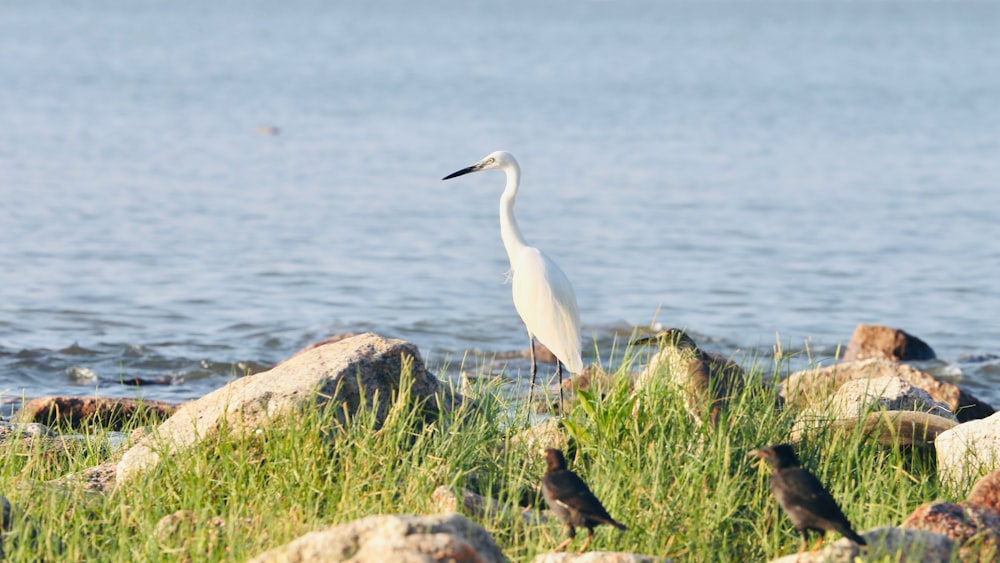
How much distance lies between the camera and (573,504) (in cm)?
439

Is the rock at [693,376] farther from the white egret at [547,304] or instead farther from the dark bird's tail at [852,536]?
the dark bird's tail at [852,536]

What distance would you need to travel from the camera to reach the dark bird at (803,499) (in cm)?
422

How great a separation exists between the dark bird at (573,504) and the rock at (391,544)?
0.50 meters

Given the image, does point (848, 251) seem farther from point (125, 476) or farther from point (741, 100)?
point (741, 100)

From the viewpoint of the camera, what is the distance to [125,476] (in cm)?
534

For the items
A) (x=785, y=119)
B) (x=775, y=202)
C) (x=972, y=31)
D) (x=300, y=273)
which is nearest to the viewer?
(x=300, y=273)

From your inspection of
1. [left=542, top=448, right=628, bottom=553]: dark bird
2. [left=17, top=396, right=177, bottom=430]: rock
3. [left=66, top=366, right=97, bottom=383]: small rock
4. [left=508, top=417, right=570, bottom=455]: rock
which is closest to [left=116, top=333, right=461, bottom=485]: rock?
[left=508, top=417, right=570, bottom=455]: rock

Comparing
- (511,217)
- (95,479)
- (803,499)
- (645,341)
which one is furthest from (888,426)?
(95,479)

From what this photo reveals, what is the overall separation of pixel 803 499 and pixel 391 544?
1.44 m

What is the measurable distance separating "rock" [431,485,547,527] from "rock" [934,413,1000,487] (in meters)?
2.06

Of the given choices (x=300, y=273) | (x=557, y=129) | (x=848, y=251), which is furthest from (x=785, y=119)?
(x=300, y=273)

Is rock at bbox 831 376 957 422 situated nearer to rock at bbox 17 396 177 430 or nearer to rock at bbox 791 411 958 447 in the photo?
rock at bbox 791 411 958 447

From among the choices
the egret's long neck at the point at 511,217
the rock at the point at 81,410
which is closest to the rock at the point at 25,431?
the rock at the point at 81,410

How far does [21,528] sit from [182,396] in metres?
5.09
